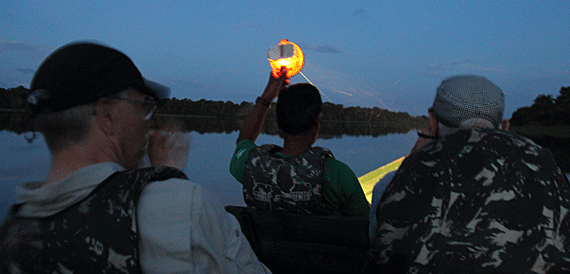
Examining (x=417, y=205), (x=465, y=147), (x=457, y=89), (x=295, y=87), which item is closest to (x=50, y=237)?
(x=417, y=205)

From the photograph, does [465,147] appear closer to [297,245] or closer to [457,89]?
[457,89]

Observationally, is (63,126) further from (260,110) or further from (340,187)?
(260,110)

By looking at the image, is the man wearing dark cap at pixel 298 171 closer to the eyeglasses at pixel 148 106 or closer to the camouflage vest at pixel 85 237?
the eyeglasses at pixel 148 106

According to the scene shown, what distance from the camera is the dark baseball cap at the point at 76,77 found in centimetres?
108

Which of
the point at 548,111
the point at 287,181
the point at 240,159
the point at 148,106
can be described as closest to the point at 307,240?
the point at 287,181

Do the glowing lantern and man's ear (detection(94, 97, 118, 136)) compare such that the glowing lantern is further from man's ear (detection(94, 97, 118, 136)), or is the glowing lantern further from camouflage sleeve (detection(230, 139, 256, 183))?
man's ear (detection(94, 97, 118, 136))

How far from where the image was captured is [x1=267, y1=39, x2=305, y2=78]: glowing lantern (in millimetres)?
3371

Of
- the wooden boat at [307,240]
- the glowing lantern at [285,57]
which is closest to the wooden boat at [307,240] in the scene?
the wooden boat at [307,240]

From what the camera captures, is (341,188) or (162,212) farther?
(341,188)

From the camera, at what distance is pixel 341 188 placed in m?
2.43

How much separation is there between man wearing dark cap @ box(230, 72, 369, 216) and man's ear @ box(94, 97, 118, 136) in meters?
1.37

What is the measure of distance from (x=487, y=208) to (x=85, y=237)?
141 centimetres

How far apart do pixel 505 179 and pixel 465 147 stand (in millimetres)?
183

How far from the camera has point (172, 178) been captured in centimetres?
109
